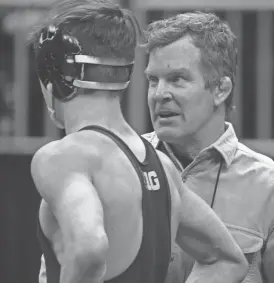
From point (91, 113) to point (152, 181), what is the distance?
0.79ft

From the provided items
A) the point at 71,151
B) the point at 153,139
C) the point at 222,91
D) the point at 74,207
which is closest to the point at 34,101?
the point at 153,139

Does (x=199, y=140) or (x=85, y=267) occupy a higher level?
(x=85, y=267)

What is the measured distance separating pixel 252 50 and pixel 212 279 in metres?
4.57

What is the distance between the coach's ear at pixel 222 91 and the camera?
344cm

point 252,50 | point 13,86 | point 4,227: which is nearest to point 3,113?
point 13,86

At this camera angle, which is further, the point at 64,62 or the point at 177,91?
the point at 177,91

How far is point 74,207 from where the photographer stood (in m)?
2.23

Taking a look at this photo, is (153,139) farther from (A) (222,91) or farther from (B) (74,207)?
(B) (74,207)

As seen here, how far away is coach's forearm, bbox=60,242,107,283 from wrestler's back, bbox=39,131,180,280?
4.3 inches

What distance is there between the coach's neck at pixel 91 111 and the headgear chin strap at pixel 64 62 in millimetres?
24

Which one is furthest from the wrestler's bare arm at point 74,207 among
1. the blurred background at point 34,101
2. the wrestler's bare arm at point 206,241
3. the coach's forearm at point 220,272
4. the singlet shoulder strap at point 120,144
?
the blurred background at point 34,101

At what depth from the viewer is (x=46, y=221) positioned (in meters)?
2.37

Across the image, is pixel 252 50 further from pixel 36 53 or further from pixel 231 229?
pixel 36 53

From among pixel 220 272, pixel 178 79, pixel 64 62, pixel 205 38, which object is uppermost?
pixel 64 62
